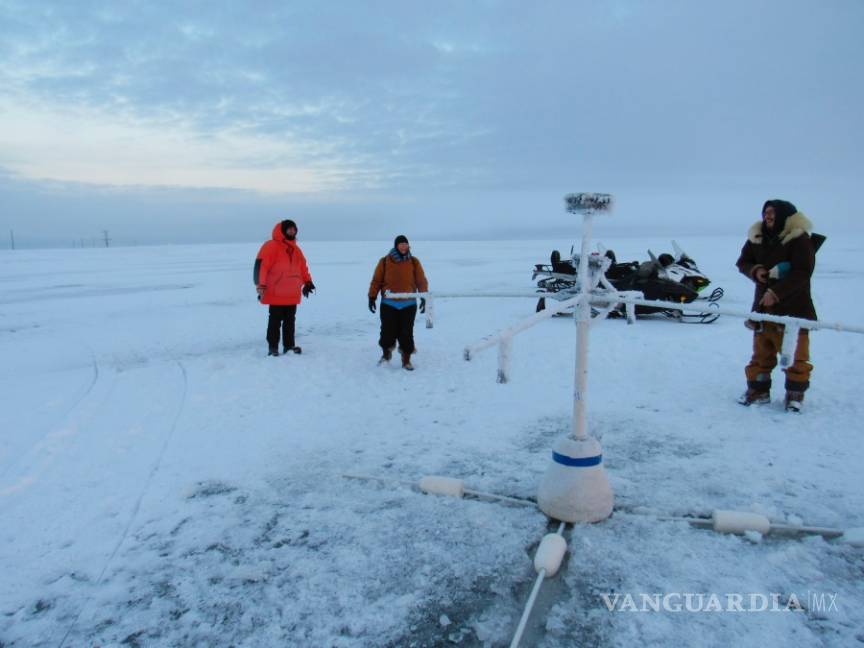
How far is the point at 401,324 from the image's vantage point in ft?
25.9

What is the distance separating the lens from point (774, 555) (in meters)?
3.21

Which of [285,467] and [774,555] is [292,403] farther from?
[774,555]

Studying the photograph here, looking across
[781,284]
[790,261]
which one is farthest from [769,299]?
[790,261]

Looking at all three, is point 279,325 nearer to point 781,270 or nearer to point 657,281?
point 781,270

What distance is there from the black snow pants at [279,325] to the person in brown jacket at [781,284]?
6.02 meters

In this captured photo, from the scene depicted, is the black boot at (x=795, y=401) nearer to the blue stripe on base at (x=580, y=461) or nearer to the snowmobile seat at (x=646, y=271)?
the blue stripe on base at (x=580, y=461)

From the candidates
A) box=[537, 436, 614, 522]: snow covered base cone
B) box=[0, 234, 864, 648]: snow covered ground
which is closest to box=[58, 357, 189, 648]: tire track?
box=[0, 234, 864, 648]: snow covered ground

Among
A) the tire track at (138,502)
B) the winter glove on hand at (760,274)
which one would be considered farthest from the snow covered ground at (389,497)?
the winter glove on hand at (760,274)

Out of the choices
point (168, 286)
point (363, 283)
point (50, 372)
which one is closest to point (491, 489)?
point (50, 372)

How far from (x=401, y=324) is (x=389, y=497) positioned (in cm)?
408

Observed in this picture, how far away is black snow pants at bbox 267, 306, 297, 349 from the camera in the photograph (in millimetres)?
8508

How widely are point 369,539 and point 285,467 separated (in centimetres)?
140

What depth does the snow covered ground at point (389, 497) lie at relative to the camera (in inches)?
110

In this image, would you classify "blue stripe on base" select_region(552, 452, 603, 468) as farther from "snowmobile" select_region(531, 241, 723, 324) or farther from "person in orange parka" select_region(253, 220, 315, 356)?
"snowmobile" select_region(531, 241, 723, 324)
